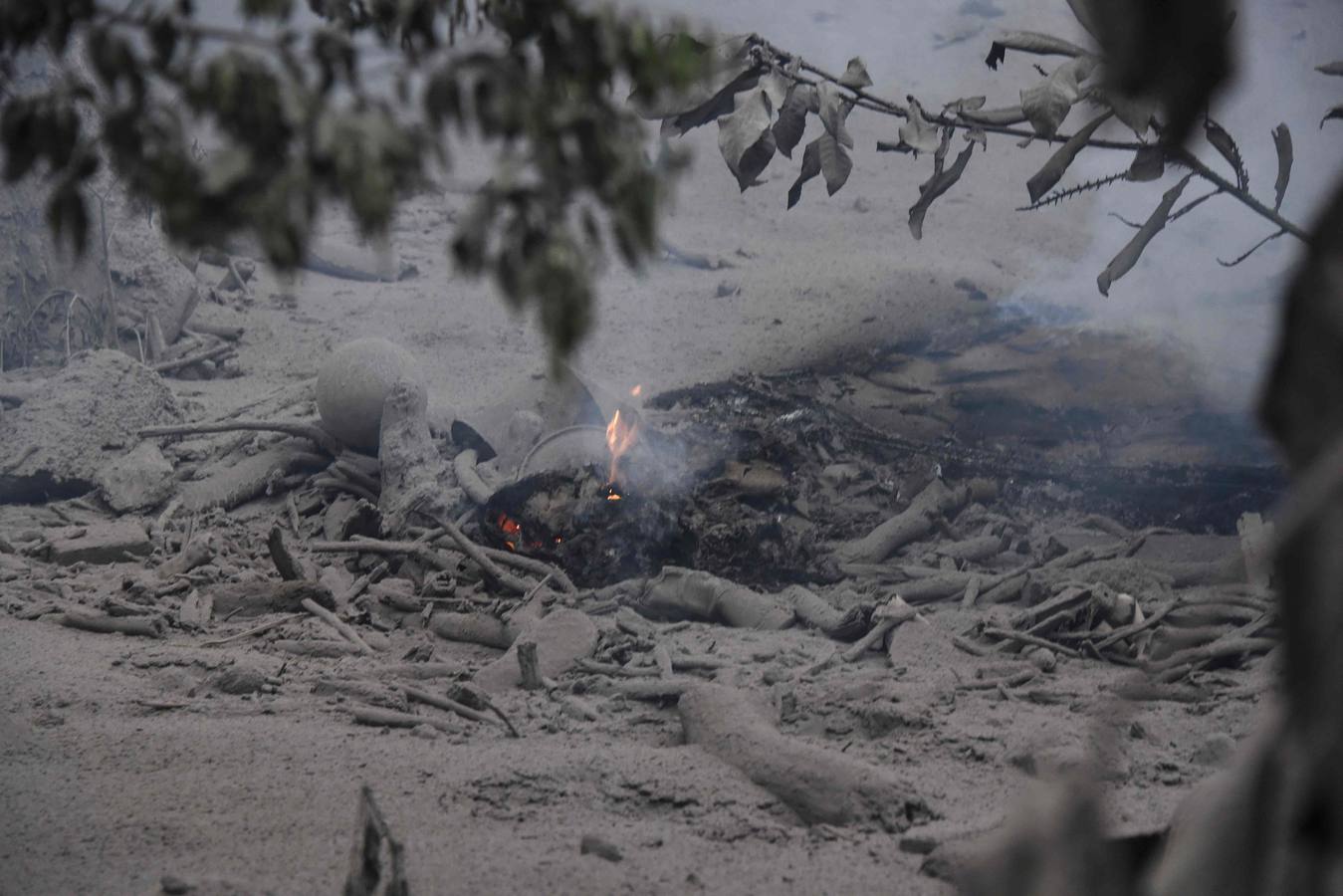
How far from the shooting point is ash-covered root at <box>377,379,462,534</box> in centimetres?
868

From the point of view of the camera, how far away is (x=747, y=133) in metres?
4.61

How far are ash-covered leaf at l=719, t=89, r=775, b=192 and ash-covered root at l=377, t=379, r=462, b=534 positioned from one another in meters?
4.69

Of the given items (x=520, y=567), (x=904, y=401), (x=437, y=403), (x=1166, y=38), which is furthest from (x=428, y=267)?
(x=1166, y=38)

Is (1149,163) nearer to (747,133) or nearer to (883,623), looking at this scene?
(747,133)

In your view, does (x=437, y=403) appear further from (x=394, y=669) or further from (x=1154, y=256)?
(x=1154, y=256)

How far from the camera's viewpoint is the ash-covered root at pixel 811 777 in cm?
419

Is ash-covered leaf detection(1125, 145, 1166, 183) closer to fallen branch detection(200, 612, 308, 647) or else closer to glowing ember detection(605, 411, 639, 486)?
glowing ember detection(605, 411, 639, 486)

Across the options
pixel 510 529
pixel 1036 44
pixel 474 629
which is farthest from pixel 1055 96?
pixel 510 529

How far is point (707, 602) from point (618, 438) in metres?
1.89

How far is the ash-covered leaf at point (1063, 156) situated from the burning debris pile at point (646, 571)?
6.51 ft

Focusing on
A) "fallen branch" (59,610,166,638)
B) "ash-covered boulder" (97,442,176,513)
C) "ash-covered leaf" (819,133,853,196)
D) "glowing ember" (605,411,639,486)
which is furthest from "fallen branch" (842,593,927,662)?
"ash-covered boulder" (97,442,176,513)

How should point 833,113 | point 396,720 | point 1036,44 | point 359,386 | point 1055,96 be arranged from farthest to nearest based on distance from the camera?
point 359,386
point 396,720
point 833,113
point 1036,44
point 1055,96

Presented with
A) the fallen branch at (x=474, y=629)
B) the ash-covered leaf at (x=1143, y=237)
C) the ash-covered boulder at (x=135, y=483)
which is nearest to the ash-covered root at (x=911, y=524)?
the fallen branch at (x=474, y=629)

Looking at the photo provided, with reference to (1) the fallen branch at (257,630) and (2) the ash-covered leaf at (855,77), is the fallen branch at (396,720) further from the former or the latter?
(2) the ash-covered leaf at (855,77)
